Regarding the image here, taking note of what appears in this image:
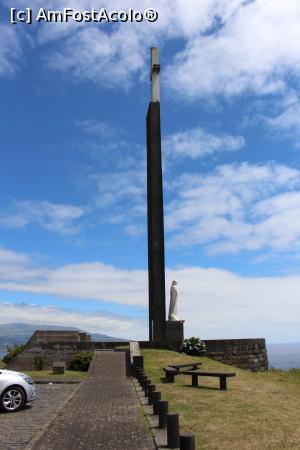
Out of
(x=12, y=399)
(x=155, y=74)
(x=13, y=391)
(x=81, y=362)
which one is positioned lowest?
(x=12, y=399)

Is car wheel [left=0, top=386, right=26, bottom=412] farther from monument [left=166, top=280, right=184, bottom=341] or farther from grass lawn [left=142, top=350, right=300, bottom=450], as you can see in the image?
monument [left=166, top=280, right=184, bottom=341]

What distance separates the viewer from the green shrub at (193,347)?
25562 millimetres

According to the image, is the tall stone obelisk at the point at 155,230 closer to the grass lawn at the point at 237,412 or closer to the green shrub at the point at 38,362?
the green shrub at the point at 38,362

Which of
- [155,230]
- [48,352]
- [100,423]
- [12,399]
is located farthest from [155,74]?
[100,423]

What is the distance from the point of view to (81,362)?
23.9 m

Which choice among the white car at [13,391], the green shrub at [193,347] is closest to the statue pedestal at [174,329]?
the green shrub at [193,347]

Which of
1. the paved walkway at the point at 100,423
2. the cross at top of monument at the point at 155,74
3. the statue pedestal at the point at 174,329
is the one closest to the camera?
the paved walkway at the point at 100,423

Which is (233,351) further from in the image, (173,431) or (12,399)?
(173,431)

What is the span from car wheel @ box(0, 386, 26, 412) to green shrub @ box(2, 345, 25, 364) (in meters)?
16.0

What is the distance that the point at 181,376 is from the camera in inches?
730

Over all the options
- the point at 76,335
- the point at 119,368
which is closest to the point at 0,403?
the point at 119,368

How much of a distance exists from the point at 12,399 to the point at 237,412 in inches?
200

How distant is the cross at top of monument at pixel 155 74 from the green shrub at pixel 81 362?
702 inches

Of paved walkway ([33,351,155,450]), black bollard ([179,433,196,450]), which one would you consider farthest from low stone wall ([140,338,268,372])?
black bollard ([179,433,196,450])
